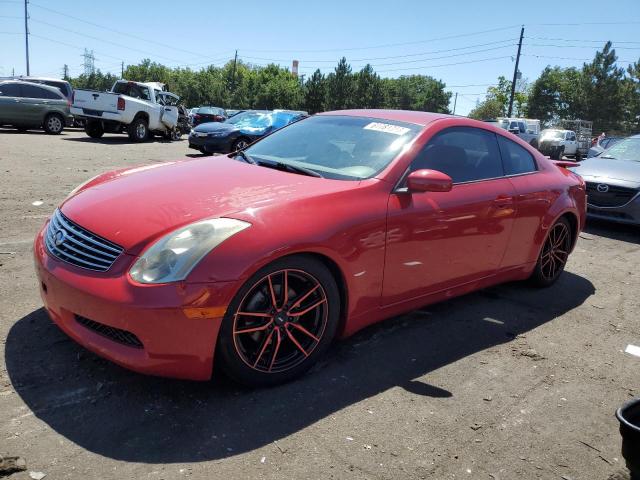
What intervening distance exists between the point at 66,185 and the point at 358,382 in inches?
271

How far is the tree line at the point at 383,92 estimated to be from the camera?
57.2 m

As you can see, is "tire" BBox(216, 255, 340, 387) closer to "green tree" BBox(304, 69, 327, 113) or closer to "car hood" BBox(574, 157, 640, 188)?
"car hood" BBox(574, 157, 640, 188)

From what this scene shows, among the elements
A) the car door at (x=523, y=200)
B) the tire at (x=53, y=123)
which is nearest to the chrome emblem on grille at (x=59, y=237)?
the car door at (x=523, y=200)

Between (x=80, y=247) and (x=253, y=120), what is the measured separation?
43.2 ft

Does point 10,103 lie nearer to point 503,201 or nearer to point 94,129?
point 94,129

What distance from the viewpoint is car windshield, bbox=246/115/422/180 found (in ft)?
11.3

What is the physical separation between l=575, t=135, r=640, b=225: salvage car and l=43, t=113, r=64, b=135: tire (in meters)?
17.4

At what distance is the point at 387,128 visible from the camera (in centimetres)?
377

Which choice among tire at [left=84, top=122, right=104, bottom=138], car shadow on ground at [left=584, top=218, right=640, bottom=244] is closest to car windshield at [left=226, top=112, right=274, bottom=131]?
tire at [left=84, top=122, right=104, bottom=138]

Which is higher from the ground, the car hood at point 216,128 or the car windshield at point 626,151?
the car windshield at point 626,151

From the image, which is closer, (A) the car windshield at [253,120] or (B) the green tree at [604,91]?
(A) the car windshield at [253,120]

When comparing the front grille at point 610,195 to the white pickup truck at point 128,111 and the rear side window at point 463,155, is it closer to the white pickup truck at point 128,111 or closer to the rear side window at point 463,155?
the rear side window at point 463,155

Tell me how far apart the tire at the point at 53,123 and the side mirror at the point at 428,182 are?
19.0m

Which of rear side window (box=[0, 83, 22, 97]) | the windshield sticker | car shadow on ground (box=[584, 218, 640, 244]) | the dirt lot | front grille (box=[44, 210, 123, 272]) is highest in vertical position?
rear side window (box=[0, 83, 22, 97])
